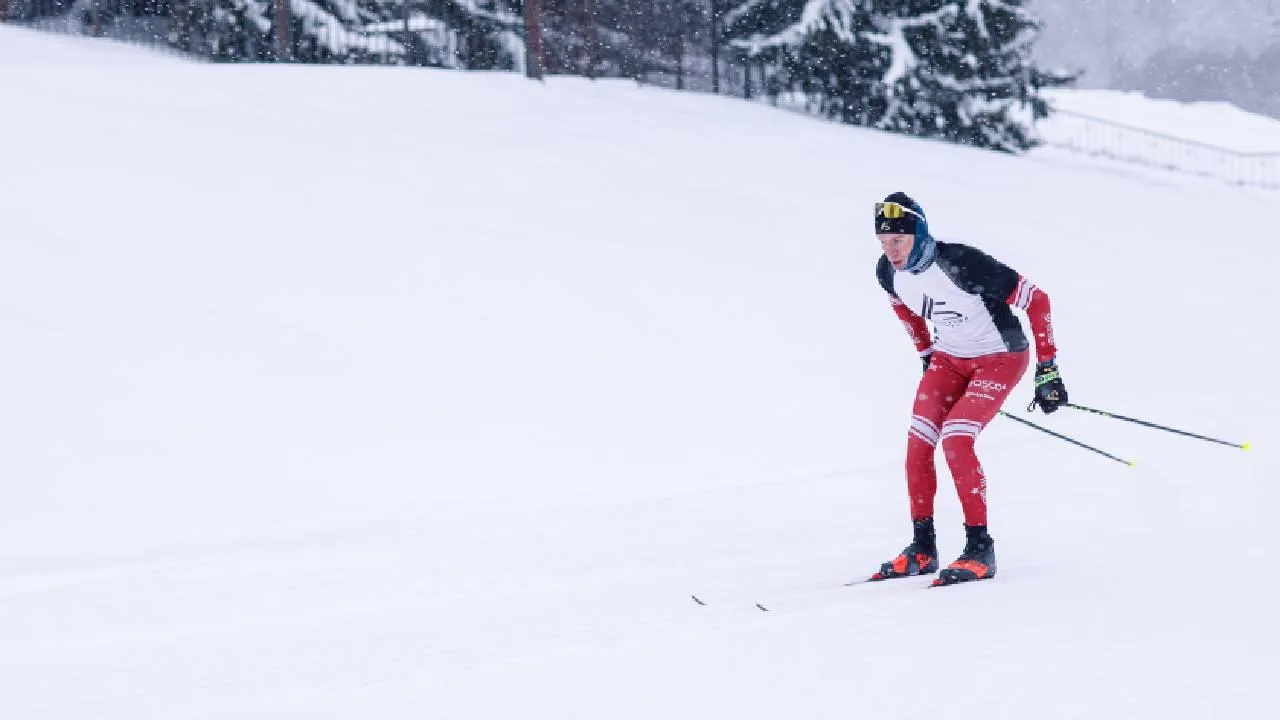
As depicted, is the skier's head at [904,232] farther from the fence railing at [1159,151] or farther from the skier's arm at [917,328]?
the fence railing at [1159,151]

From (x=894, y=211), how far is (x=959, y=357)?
33.0 inches

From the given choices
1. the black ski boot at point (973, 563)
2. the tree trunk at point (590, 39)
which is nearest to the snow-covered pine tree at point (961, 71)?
the tree trunk at point (590, 39)

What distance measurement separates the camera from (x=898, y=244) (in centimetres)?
526

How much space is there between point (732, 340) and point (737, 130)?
34.8 ft

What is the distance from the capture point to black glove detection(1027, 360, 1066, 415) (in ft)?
17.4

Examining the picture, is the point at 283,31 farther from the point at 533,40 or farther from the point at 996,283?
the point at 996,283

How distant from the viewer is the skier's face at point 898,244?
5.24 metres

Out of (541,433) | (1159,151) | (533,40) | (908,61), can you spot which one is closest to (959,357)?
(541,433)

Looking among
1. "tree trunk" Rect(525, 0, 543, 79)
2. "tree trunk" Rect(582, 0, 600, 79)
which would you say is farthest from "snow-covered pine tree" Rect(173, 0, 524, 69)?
"tree trunk" Rect(525, 0, 543, 79)

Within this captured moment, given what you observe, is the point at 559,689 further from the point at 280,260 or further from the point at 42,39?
the point at 42,39

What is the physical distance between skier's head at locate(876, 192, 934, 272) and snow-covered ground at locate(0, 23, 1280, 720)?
1.50 metres

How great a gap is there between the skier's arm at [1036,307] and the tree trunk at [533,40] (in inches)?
714

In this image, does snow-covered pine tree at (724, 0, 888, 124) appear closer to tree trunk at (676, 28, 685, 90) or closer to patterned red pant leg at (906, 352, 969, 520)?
tree trunk at (676, 28, 685, 90)

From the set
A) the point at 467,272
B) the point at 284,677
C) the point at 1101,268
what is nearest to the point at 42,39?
the point at 467,272
